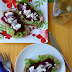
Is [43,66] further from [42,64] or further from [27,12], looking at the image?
[27,12]

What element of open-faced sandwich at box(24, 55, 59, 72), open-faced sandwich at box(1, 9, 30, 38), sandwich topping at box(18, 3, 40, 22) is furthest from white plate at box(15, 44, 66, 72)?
sandwich topping at box(18, 3, 40, 22)

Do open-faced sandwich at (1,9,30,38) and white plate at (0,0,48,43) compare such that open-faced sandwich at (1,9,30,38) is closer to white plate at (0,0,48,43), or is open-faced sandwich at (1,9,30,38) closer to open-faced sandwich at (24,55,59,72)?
white plate at (0,0,48,43)

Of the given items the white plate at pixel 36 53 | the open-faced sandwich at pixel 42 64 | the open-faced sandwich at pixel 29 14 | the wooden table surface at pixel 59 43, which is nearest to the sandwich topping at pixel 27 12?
the open-faced sandwich at pixel 29 14

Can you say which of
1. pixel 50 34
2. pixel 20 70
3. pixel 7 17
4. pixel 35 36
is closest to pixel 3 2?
pixel 7 17

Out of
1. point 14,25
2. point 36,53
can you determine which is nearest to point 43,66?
point 36,53

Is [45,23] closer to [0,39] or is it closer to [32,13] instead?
[32,13]

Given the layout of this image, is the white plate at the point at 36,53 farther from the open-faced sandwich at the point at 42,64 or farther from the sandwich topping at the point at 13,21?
the sandwich topping at the point at 13,21

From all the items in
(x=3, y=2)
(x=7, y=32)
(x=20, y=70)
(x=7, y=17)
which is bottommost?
(x=20, y=70)
